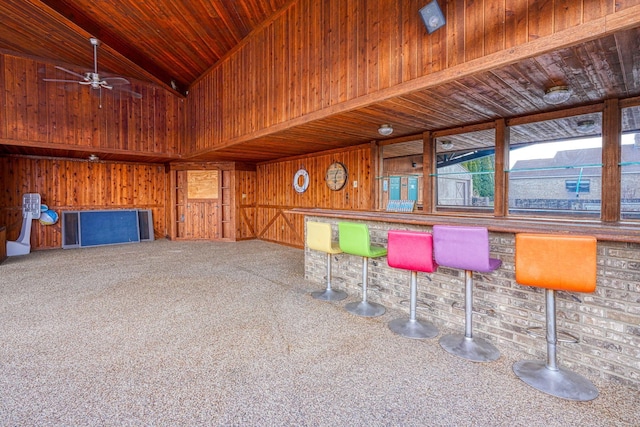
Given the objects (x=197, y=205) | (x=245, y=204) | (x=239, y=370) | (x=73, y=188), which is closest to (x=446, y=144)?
(x=239, y=370)

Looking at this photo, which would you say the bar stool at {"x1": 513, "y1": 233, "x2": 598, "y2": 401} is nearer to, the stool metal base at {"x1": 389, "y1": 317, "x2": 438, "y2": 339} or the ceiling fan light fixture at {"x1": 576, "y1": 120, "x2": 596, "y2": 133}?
the stool metal base at {"x1": 389, "y1": 317, "x2": 438, "y2": 339}

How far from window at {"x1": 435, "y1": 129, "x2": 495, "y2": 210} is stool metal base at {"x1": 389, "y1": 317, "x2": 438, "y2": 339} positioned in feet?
8.44

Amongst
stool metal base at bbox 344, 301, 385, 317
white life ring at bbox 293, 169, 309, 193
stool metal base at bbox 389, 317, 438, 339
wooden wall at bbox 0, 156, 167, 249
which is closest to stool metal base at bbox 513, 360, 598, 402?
stool metal base at bbox 389, 317, 438, 339

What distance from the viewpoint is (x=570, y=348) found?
2.46 metres

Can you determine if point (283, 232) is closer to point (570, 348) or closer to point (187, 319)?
point (187, 319)

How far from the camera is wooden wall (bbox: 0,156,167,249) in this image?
7.74 m

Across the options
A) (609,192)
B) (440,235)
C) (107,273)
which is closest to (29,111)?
(107,273)

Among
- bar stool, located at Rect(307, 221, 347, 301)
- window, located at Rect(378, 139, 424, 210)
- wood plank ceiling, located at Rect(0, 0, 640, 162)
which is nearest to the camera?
wood plank ceiling, located at Rect(0, 0, 640, 162)

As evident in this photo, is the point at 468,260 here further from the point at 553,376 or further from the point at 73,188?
the point at 73,188

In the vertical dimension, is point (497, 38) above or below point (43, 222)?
above

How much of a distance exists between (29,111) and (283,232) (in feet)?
19.6

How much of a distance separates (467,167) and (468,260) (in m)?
8.79

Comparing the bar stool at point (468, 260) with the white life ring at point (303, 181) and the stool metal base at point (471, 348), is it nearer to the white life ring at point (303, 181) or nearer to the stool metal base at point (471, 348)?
the stool metal base at point (471, 348)

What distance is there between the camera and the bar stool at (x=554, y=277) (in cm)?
205
